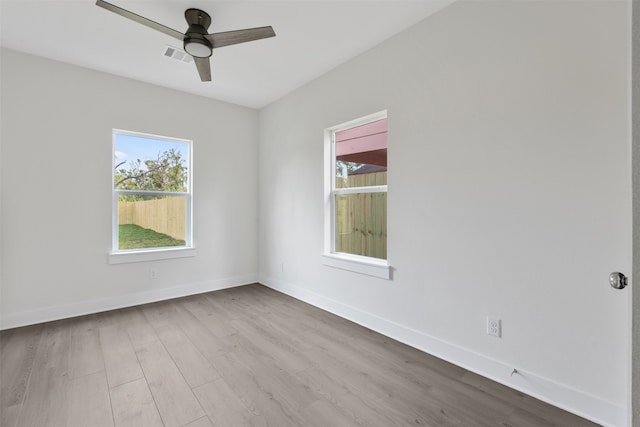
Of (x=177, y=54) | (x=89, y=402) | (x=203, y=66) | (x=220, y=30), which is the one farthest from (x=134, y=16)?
(x=89, y=402)

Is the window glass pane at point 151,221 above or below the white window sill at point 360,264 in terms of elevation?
above

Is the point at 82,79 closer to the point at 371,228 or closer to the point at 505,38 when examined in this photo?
the point at 371,228

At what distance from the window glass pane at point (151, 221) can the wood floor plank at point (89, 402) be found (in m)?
1.90

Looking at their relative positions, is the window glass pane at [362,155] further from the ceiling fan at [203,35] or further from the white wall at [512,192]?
the ceiling fan at [203,35]

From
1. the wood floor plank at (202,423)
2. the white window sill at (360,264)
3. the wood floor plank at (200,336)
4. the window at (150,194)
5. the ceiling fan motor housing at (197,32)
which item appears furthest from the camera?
the window at (150,194)

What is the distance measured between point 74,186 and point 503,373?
433cm

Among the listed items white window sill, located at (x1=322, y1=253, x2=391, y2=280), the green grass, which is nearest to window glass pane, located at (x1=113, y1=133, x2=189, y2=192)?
the green grass

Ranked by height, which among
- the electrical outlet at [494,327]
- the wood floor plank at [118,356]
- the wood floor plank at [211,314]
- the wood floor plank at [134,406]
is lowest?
the wood floor plank at [134,406]

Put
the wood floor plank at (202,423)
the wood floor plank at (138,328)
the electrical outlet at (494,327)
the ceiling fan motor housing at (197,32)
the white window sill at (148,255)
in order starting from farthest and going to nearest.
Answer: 1. the white window sill at (148,255)
2. the wood floor plank at (138,328)
3. the ceiling fan motor housing at (197,32)
4. the electrical outlet at (494,327)
5. the wood floor plank at (202,423)

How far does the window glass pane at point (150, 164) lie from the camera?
3.58 m

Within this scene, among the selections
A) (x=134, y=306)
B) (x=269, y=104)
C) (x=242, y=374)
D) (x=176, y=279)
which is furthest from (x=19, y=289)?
(x=269, y=104)

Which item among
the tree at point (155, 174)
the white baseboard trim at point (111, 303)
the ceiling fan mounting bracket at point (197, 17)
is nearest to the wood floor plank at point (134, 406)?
the white baseboard trim at point (111, 303)

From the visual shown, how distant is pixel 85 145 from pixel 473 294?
4.13m

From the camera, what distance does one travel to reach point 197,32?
2.28m
